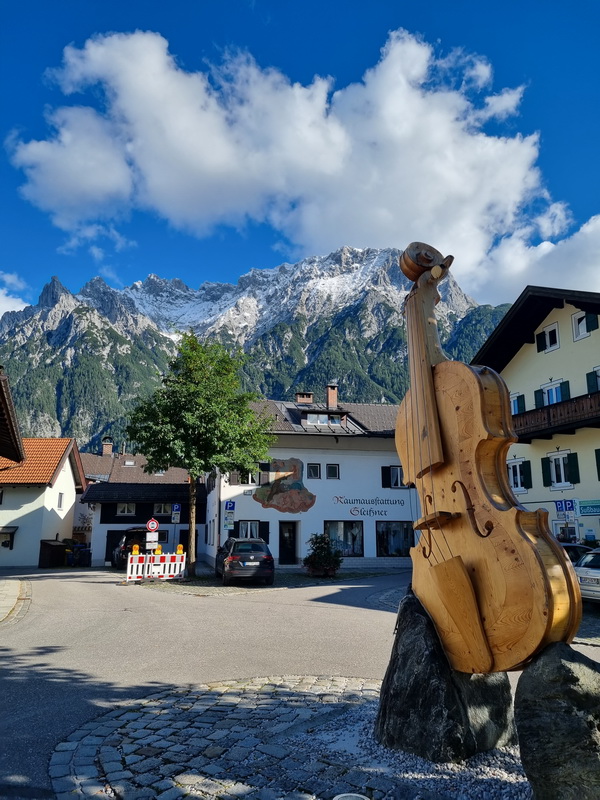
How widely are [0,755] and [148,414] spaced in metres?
17.6

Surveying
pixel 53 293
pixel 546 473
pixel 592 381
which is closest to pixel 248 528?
pixel 546 473

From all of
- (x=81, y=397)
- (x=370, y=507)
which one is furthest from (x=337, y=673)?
(x=81, y=397)

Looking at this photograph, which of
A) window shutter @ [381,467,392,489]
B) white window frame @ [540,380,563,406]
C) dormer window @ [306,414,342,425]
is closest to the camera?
white window frame @ [540,380,563,406]

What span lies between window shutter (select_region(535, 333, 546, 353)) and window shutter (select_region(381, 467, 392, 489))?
9510mm

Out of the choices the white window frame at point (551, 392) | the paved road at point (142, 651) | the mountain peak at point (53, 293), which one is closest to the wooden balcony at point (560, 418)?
the white window frame at point (551, 392)

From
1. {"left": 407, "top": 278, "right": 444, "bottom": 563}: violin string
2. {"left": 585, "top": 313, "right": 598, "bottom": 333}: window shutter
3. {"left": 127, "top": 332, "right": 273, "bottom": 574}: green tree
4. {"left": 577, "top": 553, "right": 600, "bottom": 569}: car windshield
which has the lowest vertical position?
{"left": 577, "top": 553, "right": 600, "bottom": 569}: car windshield

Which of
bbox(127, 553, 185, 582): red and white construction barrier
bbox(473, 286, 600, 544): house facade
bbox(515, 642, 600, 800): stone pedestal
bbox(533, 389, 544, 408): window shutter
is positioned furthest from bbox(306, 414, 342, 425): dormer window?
bbox(515, 642, 600, 800): stone pedestal

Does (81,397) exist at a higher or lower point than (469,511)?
higher

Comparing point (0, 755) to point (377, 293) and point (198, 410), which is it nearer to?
point (198, 410)

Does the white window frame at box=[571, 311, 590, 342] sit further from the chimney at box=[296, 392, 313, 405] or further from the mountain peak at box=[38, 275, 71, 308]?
the mountain peak at box=[38, 275, 71, 308]

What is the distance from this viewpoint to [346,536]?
29562mm

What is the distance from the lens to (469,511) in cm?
386

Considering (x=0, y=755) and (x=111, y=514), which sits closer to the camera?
(x=0, y=755)

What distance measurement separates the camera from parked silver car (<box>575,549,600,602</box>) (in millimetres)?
13281
